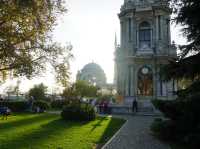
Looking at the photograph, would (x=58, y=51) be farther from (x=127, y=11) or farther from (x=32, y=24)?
(x=127, y=11)

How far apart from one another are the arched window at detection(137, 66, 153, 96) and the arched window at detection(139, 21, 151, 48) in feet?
14.5

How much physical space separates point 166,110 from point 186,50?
9.81 ft

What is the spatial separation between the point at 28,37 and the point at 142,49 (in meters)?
31.0

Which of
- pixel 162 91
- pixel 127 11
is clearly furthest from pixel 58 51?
pixel 127 11

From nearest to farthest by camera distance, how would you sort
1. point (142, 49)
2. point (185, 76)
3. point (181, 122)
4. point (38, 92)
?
point (181, 122)
point (185, 76)
point (142, 49)
point (38, 92)

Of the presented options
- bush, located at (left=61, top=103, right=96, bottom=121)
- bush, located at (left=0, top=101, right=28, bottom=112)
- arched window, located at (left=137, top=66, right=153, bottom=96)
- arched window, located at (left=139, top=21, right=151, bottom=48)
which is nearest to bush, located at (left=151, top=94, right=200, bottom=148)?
bush, located at (left=61, top=103, right=96, bottom=121)

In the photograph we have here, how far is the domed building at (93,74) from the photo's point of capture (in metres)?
110

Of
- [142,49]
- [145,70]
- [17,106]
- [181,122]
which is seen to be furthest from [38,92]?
[181,122]

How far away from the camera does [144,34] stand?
49812 mm

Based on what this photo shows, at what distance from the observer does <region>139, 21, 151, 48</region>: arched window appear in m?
49.3

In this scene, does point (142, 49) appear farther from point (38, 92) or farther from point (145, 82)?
point (38, 92)

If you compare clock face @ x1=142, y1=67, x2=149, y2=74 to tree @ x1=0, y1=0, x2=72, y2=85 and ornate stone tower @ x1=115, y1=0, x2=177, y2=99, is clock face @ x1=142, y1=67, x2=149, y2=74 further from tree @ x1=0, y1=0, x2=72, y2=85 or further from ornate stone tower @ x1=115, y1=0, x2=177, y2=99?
tree @ x1=0, y1=0, x2=72, y2=85

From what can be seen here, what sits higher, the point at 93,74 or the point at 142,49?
the point at 93,74

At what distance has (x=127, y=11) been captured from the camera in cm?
4981
